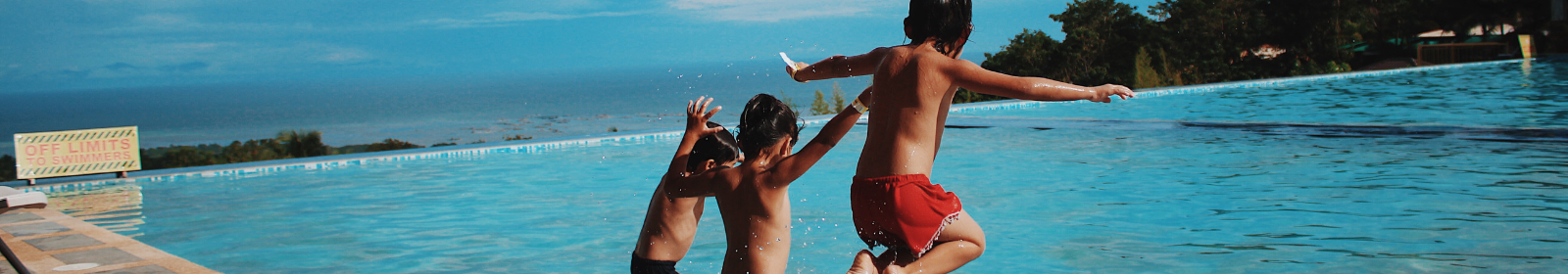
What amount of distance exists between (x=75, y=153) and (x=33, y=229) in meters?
4.78

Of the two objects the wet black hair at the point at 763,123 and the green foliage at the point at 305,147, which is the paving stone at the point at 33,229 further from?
the green foliage at the point at 305,147

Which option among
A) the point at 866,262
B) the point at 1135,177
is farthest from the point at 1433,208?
the point at 866,262

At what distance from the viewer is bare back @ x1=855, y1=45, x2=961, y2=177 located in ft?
9.48

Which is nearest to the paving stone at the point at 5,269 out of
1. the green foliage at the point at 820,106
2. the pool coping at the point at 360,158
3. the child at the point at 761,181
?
the child at the point at 761,181

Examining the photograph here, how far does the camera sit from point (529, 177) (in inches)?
461

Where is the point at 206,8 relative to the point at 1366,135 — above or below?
above

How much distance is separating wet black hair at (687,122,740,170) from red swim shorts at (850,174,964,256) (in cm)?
52

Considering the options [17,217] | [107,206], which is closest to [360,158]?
[107,206]

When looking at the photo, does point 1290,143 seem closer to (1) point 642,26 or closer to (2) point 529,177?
(2) point 529,177

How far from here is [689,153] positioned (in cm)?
318

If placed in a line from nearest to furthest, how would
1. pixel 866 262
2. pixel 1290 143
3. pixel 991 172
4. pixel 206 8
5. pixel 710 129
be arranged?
pixel 866 262 → pixel 710 129 → pixel 991 172 → pixel 1290 143 → pixel 206 8

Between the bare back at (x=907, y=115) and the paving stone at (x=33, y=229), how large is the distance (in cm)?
691

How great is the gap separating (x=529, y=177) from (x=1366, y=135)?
31.8ft

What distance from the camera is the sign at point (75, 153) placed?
11008 mm
